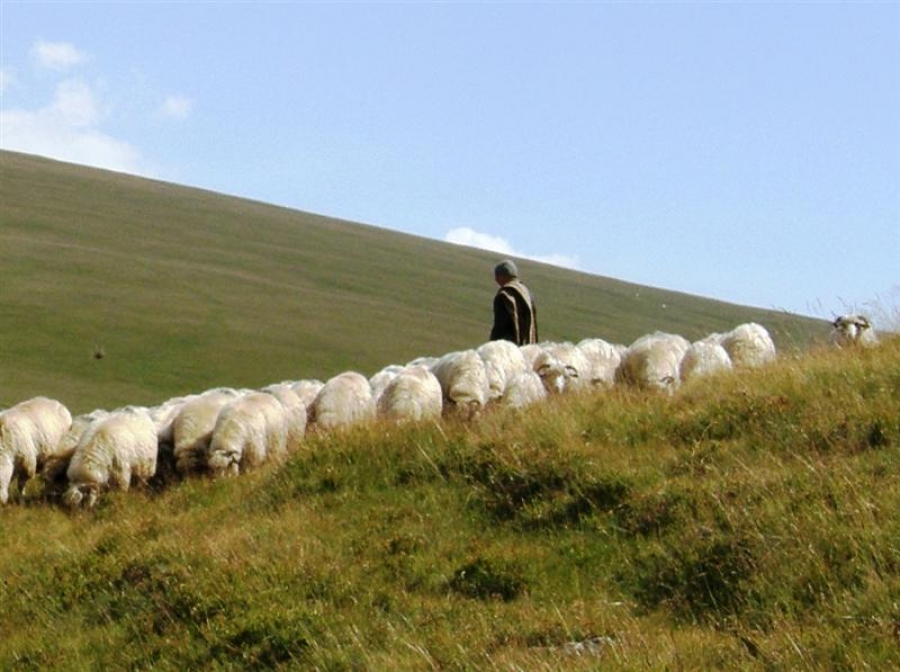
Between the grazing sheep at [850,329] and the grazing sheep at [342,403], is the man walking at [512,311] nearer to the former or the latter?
the grazing sheep at [342,403]

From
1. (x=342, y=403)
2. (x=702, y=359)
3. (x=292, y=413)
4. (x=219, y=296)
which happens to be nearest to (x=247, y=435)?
(x=292, y=413)

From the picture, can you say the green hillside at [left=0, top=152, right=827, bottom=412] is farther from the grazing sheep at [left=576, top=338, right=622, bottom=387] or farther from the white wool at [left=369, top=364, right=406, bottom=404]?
the white wool at [left=369, top=364, right=406, bottom=404]

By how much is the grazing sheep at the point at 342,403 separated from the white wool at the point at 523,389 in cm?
148

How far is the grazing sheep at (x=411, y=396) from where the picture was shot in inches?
578

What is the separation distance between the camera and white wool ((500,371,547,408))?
14.9 metres

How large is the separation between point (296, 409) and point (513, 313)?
404cm

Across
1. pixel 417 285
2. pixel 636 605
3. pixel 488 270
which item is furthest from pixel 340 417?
pixel 488 270

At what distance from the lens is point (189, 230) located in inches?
4173

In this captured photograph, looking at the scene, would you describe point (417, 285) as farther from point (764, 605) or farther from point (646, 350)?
point (764, 605)

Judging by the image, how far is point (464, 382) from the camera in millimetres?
15164

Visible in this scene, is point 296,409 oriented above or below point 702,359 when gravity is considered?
below

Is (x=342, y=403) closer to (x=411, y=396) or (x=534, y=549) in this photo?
(x=411, y=396)

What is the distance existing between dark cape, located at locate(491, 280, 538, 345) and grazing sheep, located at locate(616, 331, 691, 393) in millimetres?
1827

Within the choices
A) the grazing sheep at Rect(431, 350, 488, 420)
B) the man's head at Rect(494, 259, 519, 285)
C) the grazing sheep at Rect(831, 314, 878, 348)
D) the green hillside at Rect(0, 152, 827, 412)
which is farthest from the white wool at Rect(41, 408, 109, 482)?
the green hillside at Rect(0, 152, 827, 412)
